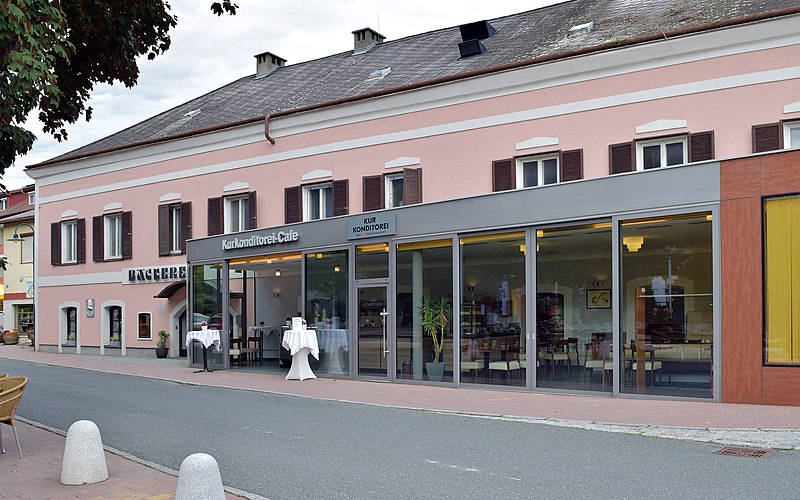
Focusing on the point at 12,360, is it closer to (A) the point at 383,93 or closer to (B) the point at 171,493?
(A) the point at 383,93

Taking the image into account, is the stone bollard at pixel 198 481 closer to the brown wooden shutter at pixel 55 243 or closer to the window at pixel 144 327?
the window at pixel 144 327

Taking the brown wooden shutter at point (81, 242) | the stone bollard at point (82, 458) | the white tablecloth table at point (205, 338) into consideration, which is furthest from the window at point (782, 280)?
the brown wooden shutter at point (81, 242)

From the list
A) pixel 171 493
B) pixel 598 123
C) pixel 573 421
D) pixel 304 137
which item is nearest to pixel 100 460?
pixel 171 493

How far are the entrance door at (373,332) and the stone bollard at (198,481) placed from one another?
11027mm

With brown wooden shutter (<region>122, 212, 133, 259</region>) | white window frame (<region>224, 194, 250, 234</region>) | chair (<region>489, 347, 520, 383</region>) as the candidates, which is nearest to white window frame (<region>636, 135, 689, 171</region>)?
chair (<region>489, 347, 520, 383</region>)

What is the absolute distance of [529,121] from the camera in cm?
1850

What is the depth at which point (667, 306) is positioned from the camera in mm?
13000

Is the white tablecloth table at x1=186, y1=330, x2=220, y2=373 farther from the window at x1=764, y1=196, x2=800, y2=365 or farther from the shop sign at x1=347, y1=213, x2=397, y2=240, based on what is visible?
the window at x1=764, y1=196, x2=800, y2=365

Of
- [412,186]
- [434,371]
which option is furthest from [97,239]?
[434,371]

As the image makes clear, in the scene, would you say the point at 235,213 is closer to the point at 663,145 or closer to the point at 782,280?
the point at 663,145

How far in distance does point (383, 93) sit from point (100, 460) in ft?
47.8

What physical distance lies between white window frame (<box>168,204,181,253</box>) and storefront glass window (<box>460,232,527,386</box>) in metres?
14.0

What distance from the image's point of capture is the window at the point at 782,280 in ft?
38.2

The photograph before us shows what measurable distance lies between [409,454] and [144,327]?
20835mm
